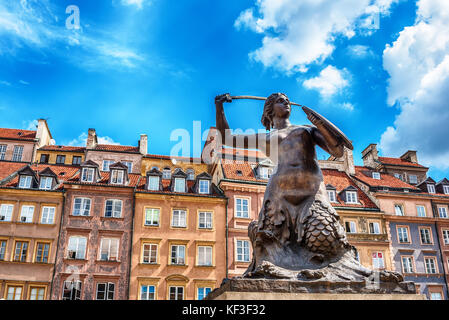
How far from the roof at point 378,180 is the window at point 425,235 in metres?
4.71

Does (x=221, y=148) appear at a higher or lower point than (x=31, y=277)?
lower

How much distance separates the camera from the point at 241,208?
37188 millimetres

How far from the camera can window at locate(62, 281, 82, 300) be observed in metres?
32.1

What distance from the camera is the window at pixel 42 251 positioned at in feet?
107

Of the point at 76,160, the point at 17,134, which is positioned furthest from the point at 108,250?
the point at 17,134

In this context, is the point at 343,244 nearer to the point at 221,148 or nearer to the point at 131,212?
the point at 221,148

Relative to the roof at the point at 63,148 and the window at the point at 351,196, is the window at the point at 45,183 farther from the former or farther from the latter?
the window at the point at 351,196

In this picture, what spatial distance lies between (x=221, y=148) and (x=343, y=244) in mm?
2371

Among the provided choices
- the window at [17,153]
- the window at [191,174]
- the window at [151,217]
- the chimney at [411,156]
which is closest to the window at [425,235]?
the chimney at [411,156]

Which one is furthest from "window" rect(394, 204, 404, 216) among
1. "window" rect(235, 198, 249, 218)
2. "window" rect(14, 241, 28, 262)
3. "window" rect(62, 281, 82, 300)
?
"window" rect(14, 241, 28, 262)

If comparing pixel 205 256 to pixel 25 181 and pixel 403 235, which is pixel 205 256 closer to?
pixel 25 181

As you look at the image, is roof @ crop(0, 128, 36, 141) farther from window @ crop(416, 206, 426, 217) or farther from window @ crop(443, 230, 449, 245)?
window @ crop(443, 230, 449, 245)

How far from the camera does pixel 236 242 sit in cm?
3575
